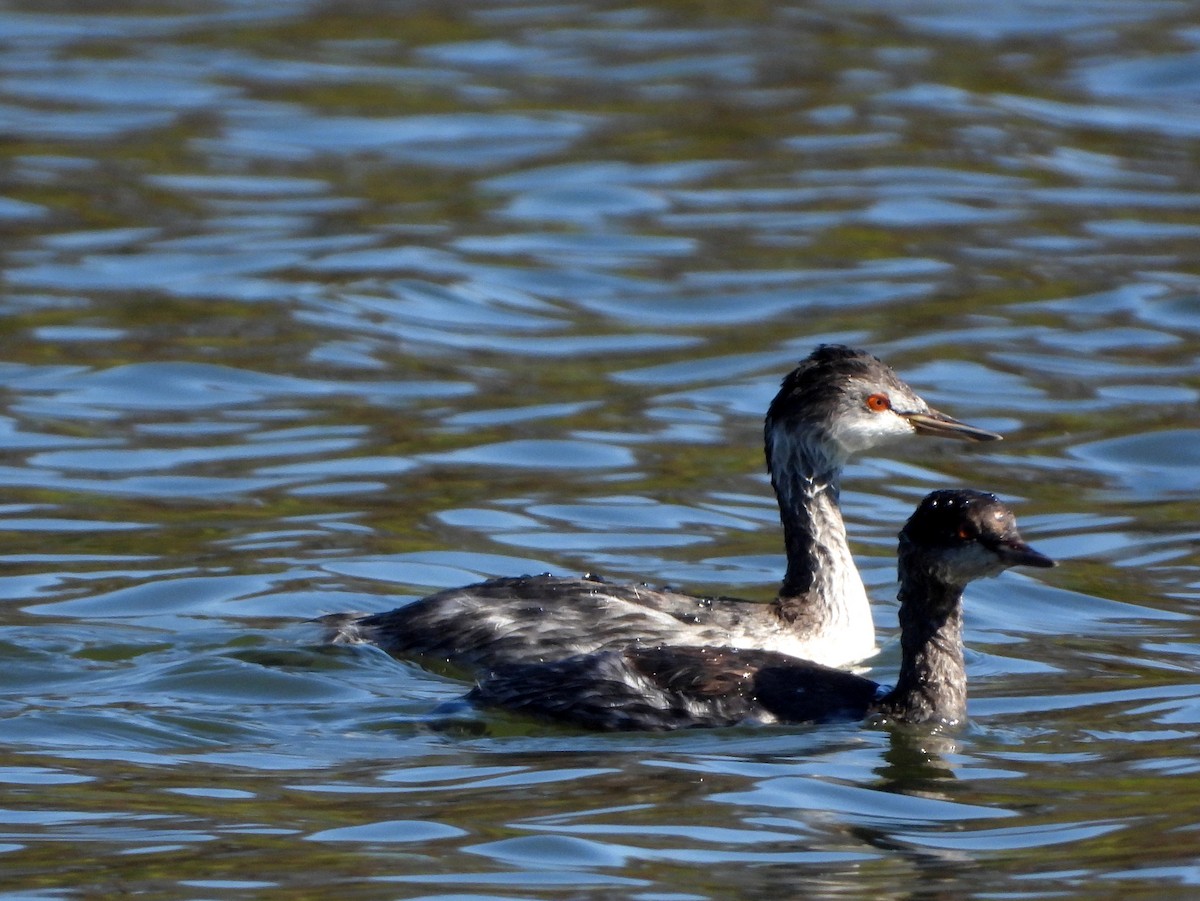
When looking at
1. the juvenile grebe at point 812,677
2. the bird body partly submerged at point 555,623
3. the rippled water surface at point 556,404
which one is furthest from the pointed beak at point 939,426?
the juvenile grebe at point 812,677

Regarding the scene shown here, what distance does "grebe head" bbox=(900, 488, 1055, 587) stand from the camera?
362 inches

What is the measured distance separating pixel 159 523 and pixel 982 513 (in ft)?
17.1

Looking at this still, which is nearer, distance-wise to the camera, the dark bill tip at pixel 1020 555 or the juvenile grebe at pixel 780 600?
the dark bill tip at pixel 1020 555

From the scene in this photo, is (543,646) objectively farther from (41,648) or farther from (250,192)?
(250,192)

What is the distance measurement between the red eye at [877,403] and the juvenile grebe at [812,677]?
167cm

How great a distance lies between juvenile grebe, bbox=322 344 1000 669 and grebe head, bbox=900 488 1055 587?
1166 millimetres

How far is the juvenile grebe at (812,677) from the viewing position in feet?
30.3

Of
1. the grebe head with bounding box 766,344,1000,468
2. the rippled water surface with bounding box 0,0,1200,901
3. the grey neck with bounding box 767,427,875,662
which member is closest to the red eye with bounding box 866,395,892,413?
the grebe head with bounding box 766,344,1000,468

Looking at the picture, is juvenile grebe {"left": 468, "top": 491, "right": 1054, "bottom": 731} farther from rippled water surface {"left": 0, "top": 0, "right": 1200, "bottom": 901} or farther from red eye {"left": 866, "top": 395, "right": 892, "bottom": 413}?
red eye {"left": 866, "top": 395, "right": 892, "bottom": 413}

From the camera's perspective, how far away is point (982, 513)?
924 centimetres

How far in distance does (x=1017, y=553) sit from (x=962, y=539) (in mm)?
263

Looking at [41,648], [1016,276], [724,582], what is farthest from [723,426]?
[41,648]

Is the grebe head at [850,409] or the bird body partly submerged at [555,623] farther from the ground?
the grebe head at [850,409]

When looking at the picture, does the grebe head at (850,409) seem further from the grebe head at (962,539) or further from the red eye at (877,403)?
the grebe head at (962,539)
